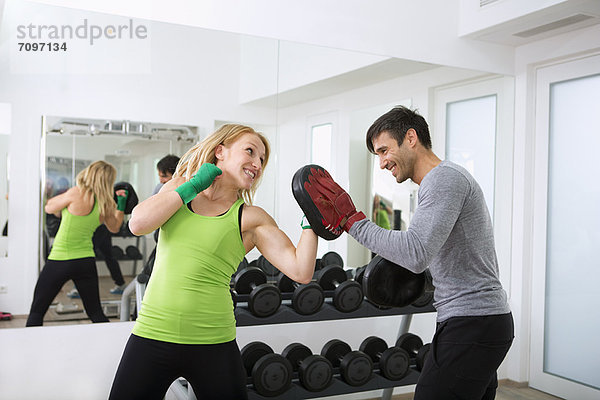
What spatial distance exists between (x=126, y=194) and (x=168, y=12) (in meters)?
0.94

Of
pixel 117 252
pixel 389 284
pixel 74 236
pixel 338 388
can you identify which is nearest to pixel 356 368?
pixel 338 388

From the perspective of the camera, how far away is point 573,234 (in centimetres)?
359

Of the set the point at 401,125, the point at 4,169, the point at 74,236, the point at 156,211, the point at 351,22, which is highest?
the point at 351,22

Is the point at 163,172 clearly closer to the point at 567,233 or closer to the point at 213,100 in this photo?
the point at 213,100

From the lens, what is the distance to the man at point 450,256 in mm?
1679

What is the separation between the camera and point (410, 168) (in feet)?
6.21

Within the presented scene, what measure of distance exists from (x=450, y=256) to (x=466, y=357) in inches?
12.5

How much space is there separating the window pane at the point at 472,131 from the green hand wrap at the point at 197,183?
8.06ft

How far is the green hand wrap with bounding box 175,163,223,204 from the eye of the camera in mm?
1782

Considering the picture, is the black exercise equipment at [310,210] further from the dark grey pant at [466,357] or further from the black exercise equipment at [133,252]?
the black exercise equipment at [133,252]

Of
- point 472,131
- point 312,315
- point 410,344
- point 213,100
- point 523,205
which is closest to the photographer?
point 312,315

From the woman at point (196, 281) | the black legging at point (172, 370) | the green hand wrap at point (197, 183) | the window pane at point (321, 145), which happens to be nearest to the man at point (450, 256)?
the woman at point (196, 281)

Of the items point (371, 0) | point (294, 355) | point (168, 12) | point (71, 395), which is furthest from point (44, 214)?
point (371, 0)

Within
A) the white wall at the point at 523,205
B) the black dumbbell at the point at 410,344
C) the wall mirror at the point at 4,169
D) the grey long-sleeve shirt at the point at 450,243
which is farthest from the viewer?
the white wall at the point at 523,205
